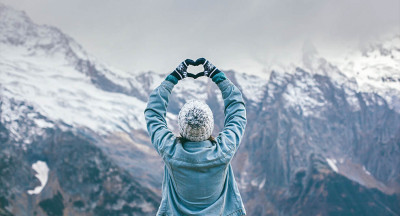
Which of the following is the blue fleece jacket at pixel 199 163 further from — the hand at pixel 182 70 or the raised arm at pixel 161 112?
the hand at pixel 182 70

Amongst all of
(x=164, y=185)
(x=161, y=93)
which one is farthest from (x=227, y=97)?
(x=164, y=185)

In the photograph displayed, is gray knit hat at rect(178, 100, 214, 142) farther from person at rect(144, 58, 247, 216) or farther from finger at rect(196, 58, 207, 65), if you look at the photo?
finger at rect(196, 58, 207, 65)

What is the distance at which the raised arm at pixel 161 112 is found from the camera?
491 cm

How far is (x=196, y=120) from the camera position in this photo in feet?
15.1

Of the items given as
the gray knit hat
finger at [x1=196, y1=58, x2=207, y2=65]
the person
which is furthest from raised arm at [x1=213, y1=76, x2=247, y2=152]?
the gray knit hat

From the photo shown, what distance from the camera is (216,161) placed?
190 inches

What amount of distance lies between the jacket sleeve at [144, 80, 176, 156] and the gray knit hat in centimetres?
25

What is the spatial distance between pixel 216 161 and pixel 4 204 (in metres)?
201

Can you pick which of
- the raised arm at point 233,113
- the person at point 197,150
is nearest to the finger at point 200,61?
the person at point 197,150

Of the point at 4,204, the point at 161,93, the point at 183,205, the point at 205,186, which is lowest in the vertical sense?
the point at 4,204

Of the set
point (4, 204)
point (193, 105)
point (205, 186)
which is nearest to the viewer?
point (193, 105)

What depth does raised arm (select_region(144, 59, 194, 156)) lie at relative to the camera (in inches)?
193

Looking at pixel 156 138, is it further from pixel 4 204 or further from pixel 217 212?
pixel 4 204

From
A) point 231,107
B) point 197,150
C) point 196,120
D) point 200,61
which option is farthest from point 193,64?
point 197,150
